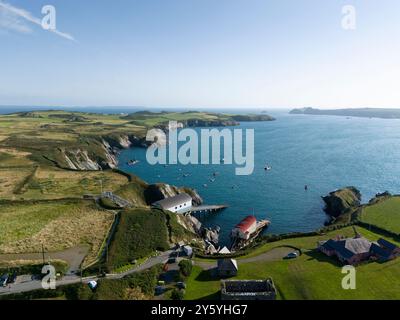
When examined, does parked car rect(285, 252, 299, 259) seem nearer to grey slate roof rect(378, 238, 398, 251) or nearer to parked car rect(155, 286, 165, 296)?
grey slate roof rect(378, 238, 398, 251)

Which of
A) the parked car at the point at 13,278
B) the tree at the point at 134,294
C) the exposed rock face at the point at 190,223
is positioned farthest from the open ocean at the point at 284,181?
the parked car at the point at 13,278

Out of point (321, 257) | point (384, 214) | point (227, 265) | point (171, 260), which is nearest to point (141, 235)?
point (171, 260)

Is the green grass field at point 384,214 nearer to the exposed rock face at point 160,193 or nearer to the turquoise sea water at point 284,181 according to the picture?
the turquoise sea water at point 284,181

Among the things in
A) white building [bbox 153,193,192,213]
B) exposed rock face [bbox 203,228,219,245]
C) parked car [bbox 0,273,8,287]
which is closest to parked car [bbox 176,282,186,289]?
parked car [bbox 0,273,8,287]

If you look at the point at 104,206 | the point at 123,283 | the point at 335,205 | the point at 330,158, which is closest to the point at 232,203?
the point at 335,205

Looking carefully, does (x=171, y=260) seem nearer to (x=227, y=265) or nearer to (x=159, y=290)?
(x=159, y=290)
